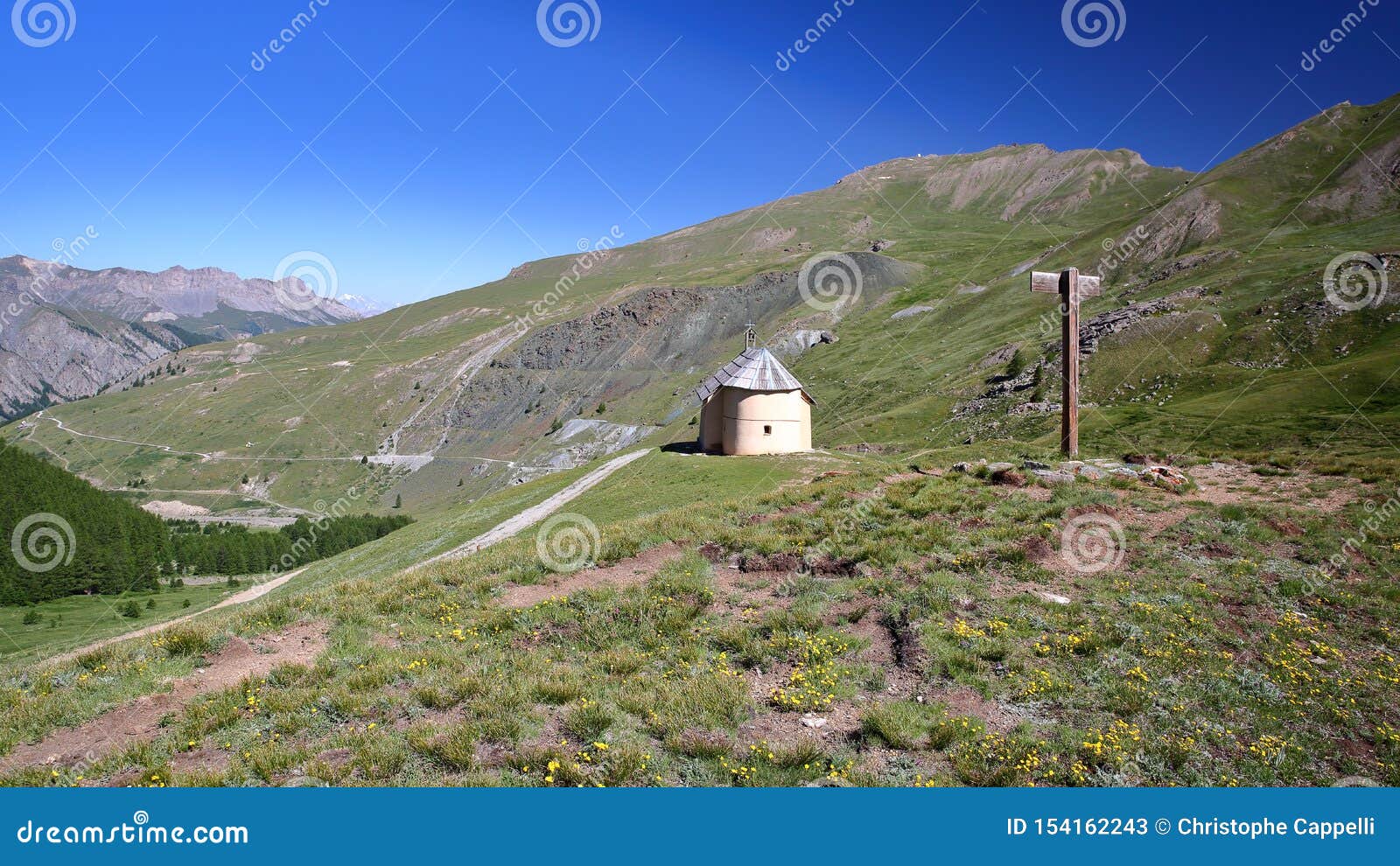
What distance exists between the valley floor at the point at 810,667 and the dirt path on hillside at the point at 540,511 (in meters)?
13.8

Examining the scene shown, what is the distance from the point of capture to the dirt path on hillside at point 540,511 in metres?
28.7

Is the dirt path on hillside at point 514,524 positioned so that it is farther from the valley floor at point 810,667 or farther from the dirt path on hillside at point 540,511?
the valley floor at point 810,667

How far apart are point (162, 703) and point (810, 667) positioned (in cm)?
822

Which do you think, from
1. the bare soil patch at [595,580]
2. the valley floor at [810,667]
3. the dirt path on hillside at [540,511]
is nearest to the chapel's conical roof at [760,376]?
the dirt path on hillside at [540,511]

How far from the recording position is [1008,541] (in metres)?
12.8

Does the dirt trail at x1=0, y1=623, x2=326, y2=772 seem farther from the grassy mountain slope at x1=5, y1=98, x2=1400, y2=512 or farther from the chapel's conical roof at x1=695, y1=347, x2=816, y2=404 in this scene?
the grassy mountain slope at x1=5, y1=98, x2=1400, y2=512

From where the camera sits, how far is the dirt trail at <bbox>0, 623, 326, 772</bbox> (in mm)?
7156

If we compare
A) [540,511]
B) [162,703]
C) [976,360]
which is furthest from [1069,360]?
[976,360]

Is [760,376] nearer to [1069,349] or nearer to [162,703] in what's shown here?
[1069,349]

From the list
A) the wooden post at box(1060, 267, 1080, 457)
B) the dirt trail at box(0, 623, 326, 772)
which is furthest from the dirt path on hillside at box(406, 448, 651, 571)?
the wooden post at box(1060, 267, 1080, 457)

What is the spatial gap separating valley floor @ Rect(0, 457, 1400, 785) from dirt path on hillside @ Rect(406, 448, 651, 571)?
45.3 ft

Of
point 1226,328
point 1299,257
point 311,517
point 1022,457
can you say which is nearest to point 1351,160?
point 1299,257

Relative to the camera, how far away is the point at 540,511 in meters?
34.2

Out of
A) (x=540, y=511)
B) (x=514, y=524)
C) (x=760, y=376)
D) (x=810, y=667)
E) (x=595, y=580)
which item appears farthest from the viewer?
(x=540, y=511)
